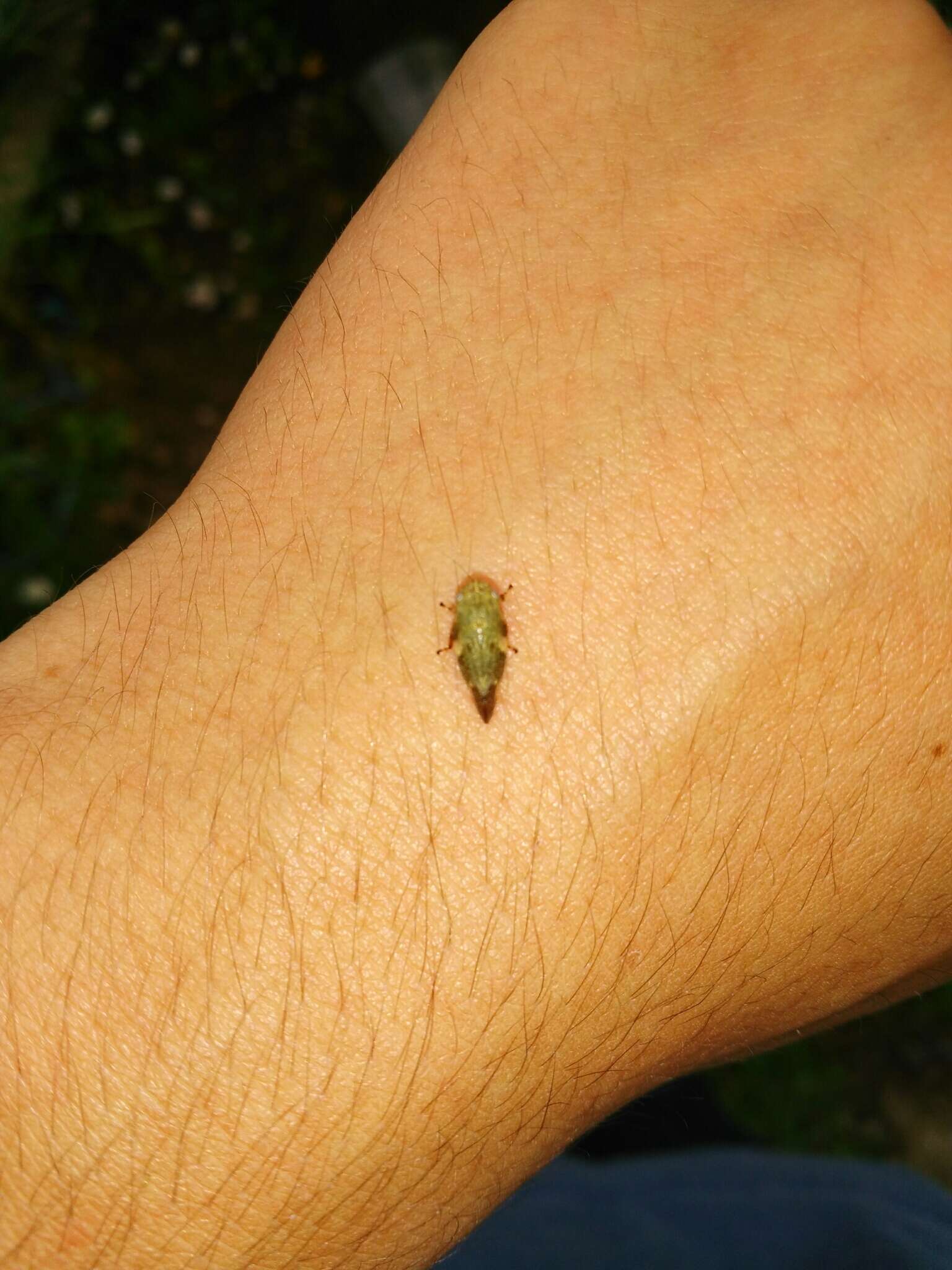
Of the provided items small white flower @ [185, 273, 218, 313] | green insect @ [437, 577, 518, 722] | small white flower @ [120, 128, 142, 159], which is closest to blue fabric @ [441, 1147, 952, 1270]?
green insect @ [437, 577, 518, 722]

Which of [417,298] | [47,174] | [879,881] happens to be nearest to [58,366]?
[47,174]

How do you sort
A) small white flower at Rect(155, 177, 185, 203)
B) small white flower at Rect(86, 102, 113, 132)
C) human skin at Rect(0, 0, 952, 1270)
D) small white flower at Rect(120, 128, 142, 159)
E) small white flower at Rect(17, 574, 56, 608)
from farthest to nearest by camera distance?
small white flower at Rect(155, 177, 185, 203) < small white flower at Rect(120, 128, 142, 159) < small white flower at Rect(86, 102, 113, 132) < small white flower at Rect(17, 574, 56, 608) < human skin at Rect(0, 0, 952, 1270)

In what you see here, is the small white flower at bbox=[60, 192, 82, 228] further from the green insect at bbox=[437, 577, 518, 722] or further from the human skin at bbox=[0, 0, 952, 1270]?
the green insect at bbox=[437, 577, 518, 722]

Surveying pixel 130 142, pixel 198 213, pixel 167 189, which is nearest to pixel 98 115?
pixel 130 142

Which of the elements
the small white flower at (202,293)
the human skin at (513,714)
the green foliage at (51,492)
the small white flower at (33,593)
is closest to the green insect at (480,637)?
the human skin at (513,714)

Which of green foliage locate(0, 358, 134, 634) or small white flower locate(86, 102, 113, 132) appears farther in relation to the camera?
small white flower locate(86, 102, 113, 132)

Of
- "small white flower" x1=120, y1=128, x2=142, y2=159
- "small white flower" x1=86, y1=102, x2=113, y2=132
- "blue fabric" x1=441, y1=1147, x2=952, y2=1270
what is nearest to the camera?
"blue fabric" x1=441, y1=1147, x2=952, y2=1270
